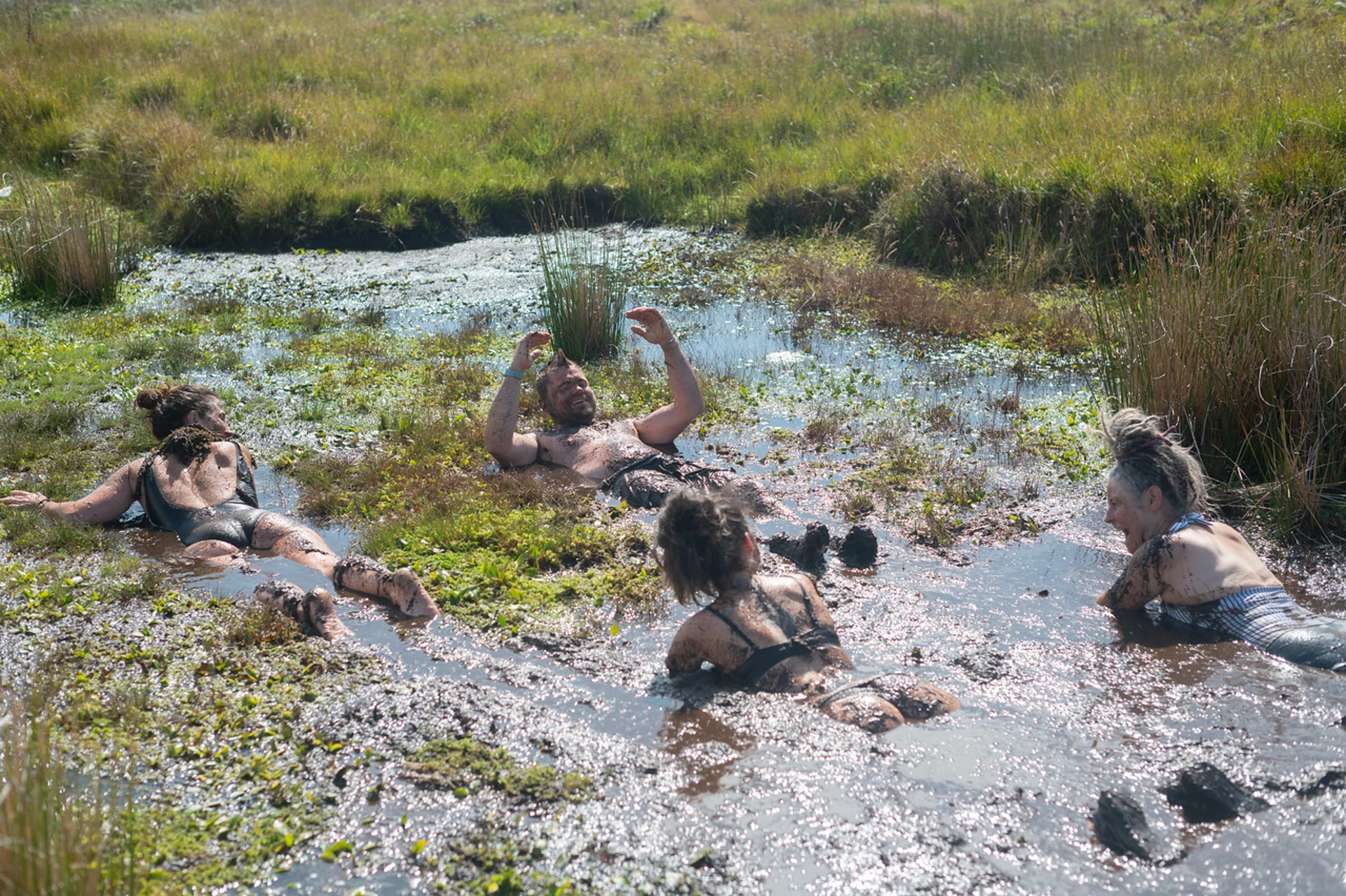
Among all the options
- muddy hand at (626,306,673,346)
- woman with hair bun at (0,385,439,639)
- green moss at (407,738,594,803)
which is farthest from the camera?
muddy hand at (626,306,673,346)

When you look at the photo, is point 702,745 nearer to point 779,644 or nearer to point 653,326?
point 779,644

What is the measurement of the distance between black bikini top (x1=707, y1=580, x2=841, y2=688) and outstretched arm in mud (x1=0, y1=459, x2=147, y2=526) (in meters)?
4.10

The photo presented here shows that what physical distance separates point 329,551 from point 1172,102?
418 inches

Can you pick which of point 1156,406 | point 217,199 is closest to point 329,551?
point 1156,406

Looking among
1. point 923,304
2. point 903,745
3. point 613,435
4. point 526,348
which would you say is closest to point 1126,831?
point 903,745

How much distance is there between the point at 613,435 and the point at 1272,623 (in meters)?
4.32

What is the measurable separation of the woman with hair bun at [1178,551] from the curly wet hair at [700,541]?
6.35 feet

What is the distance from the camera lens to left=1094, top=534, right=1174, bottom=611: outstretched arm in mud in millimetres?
5039

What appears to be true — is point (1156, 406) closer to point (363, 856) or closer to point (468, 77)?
point (363, 856)

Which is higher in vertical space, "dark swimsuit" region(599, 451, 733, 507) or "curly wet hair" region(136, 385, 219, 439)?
"curly wet hair" region(136, 385, 219, 439)

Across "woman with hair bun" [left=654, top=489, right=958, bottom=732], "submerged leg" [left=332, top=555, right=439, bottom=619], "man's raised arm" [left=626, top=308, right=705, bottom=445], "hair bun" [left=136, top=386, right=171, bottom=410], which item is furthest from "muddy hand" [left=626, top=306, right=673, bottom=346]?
"hair bun" [left=136, top=386, right=171, bottom=410]

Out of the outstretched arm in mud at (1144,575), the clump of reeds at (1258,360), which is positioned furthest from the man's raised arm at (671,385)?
the outstretched arm in mud at (1144,575)

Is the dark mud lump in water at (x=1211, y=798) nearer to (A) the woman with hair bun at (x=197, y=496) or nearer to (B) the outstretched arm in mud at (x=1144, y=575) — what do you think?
(B) the outstretched arm in mud at (x=1144, y=575)

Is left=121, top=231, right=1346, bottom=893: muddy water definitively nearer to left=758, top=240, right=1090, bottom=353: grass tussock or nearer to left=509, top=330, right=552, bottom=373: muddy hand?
left=509, top=330, right=552, bottom=373: muddy hand
